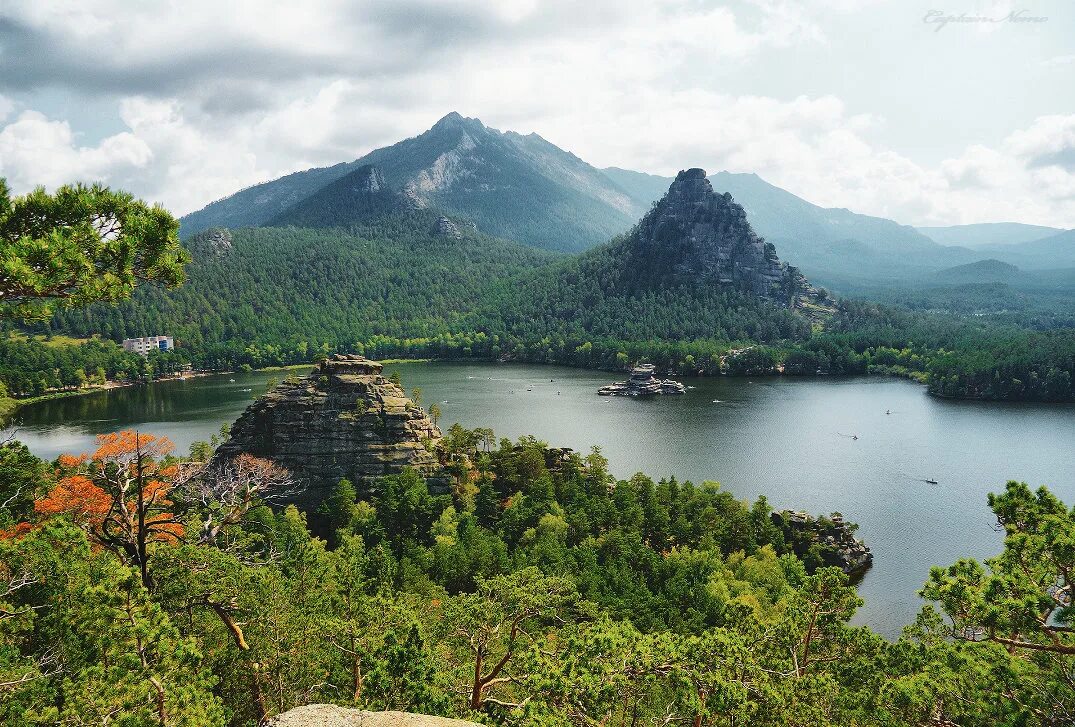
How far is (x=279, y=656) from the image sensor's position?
1573cm

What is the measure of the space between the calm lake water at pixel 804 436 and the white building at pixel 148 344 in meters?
36.1

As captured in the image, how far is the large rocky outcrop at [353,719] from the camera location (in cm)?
758

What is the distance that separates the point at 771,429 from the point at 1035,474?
86.6 feet

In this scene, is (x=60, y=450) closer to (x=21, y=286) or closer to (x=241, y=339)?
(x=21, y=286)

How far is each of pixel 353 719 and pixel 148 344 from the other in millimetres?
170129

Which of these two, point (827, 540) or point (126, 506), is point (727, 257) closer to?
point (827, 540)

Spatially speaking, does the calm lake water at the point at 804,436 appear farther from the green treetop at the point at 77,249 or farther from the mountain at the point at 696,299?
the mountain at the point at 696,299

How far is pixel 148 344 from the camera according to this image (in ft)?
500

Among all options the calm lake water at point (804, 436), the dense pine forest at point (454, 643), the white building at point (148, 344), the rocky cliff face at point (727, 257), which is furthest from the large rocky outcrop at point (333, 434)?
the rocky cliff face at point (727, 257)

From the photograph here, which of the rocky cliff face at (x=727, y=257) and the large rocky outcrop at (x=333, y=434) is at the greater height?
the rocky cliff face at (x=727, y=257)

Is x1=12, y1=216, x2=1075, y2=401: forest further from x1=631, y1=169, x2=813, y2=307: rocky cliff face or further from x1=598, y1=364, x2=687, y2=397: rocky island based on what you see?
x1=598, y1=364, x2=687, y2=397: rocky island

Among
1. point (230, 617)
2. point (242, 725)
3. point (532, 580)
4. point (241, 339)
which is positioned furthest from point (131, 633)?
point (241, 339)

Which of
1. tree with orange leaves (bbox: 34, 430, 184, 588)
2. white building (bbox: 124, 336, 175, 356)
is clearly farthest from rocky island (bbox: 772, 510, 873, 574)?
white building (bbox: 124, 336, 175, 356)

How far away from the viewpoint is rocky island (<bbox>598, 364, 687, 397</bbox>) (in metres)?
108
